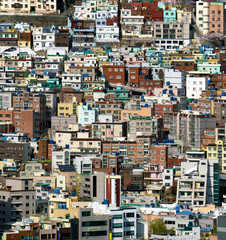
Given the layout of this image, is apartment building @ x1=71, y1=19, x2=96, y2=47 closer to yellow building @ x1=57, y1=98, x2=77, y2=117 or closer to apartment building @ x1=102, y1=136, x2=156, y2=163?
yellow building @ x1=57, y1=98, x2=77, y2=117

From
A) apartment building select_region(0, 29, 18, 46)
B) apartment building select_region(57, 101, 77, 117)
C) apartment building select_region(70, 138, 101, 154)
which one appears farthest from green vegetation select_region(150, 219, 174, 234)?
apartment building select_region(0, 29, 18, 46)

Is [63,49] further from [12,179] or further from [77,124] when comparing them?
[12,179]

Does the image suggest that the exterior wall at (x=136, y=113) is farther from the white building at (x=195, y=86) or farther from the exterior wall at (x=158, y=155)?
the white building at (x=195, y=86)

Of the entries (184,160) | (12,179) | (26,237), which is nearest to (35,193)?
(12,179)

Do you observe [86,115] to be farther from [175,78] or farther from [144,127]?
[175,78]

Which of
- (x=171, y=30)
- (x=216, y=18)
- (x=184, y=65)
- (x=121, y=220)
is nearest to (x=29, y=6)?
(x=171, y=30)
